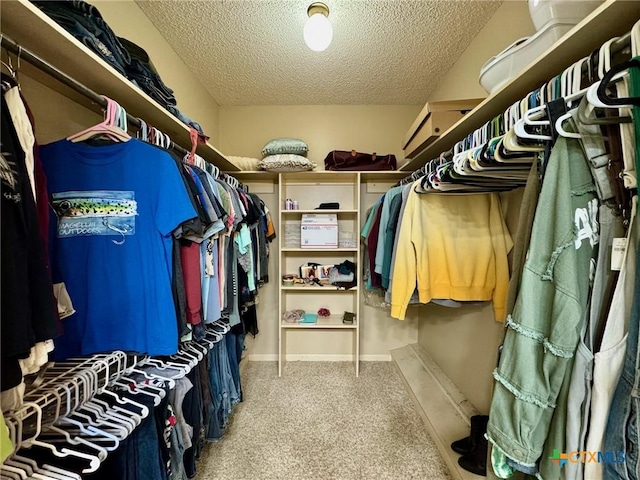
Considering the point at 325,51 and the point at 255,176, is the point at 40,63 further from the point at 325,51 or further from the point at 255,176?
the point at 255,176

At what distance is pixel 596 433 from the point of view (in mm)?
528

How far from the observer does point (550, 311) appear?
607 millimetres

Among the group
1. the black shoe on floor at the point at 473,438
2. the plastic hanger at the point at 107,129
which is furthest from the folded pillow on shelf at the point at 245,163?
the black shoe on floor at the point at 473,438

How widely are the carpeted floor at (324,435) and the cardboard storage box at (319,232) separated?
47.4 inches

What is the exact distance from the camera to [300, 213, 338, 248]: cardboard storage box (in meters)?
2.41

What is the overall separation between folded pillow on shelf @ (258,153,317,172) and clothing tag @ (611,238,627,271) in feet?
6.15

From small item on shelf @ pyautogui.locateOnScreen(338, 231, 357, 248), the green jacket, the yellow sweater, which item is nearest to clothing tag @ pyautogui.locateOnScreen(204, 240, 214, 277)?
the yellow sweater

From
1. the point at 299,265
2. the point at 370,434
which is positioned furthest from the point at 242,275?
the point at 370,434

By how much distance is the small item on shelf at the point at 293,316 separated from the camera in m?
2.46

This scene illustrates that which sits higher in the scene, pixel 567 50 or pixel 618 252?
pixel 567 50

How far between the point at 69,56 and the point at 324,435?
6.97ft

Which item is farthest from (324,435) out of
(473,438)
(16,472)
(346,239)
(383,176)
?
(383,176)

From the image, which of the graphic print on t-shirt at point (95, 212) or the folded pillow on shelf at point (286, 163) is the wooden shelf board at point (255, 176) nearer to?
the folded pillow on shelf at point (286, 163)

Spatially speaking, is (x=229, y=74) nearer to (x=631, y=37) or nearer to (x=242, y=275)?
(x=242, y=275)
